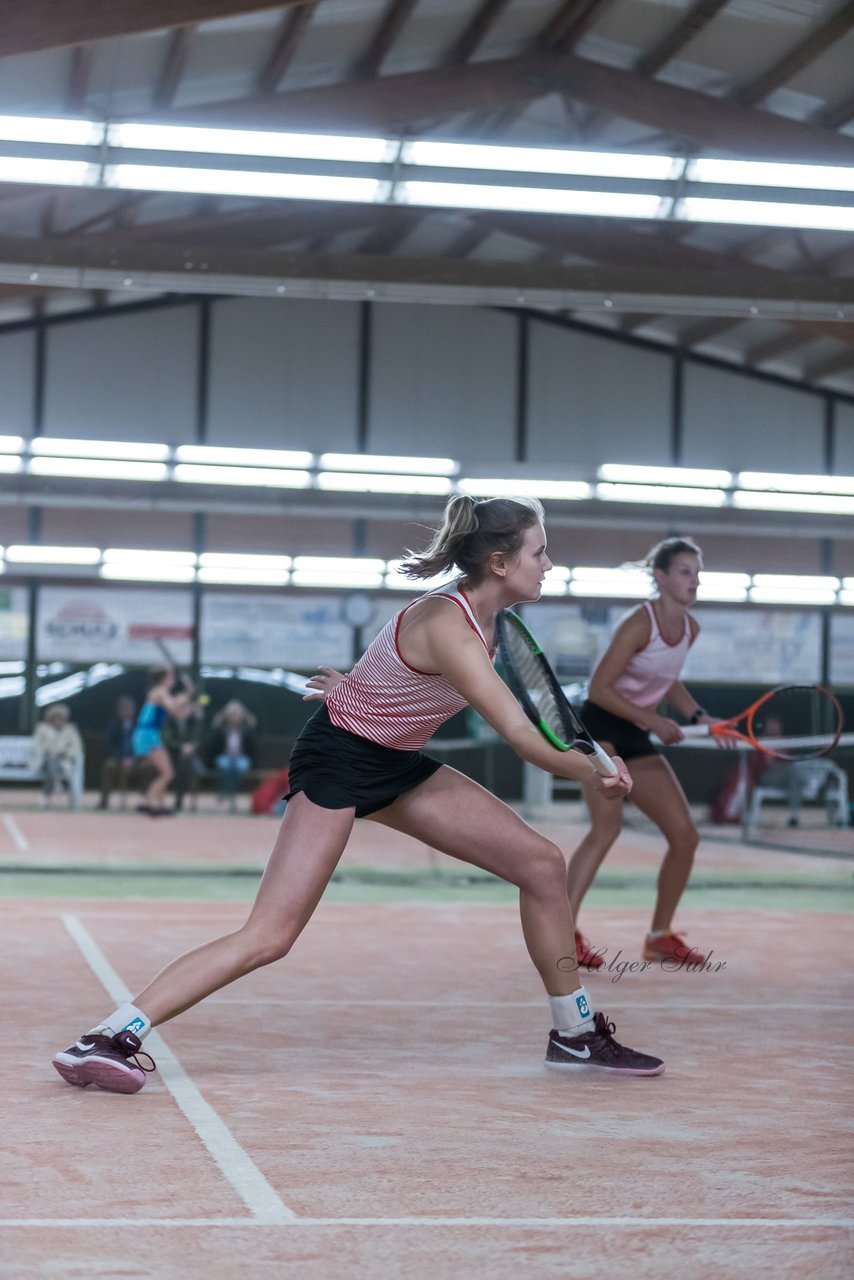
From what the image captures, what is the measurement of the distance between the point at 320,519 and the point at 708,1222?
2220 cm

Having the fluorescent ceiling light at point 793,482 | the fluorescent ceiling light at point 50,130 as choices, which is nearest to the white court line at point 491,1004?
the fluorescent ceiling light at point 50,130

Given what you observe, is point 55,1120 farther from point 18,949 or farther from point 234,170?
point 234,170

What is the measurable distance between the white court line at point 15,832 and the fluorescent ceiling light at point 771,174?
23.2 feet

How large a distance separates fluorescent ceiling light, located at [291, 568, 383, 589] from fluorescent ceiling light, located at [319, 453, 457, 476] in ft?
6.32

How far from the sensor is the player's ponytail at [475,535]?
13.3 feet

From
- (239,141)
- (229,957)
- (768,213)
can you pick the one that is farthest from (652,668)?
(768,213)

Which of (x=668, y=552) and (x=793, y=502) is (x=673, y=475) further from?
(x=668, y=552)

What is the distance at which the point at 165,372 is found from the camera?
23.5 m

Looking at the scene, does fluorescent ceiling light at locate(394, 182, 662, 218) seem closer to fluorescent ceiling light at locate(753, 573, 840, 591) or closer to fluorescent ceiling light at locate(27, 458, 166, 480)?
fluorescent ceiling light at locate(27, 458, 166, 480)

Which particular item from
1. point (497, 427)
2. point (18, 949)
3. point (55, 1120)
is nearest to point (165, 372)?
point (497, 427)

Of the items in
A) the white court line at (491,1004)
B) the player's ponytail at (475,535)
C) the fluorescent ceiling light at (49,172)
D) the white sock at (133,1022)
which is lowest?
the white court line at (491,1004)

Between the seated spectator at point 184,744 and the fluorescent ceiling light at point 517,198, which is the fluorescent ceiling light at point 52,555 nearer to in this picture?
the seated spectator at point 184,744

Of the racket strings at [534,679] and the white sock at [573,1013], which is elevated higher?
the racket strings at [534,679]

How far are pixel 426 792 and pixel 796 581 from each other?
22.3 meters
